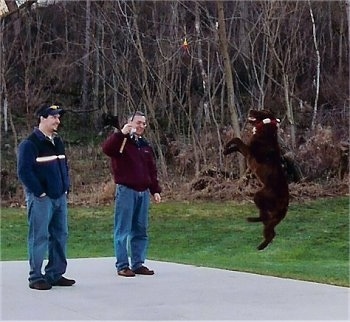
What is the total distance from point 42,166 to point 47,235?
592mm

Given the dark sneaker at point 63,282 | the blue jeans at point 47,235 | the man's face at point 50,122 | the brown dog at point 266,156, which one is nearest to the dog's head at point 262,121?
the brown dog at point 266,156

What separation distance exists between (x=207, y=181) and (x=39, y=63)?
10.3m

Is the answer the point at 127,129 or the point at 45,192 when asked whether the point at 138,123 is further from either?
the point at 45,192

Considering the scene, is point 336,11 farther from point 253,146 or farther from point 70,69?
point 253,146

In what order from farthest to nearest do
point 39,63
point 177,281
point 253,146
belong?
point 39,63 < point 177,281 < point 253,146

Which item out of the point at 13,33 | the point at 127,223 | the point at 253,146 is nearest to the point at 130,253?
the point at 127,223

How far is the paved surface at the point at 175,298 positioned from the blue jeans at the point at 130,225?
0.76 ft

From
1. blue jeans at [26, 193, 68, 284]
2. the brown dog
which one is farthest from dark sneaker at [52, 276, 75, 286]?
the brown dog

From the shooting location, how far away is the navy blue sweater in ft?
22.9

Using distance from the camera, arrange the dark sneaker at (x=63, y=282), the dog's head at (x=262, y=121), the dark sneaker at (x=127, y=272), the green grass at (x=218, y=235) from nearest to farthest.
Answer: the dog's head at (x=262, y=121), the dark sneaker at (x=63, y=282), the dark sneaker at (x=127, y=272), the green grass at (x=218, y=235)

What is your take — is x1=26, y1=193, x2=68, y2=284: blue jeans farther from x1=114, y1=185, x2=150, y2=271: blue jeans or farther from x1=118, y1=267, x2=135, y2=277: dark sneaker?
x1=118, y1=267, x2=135, y2=277: dark sneaker

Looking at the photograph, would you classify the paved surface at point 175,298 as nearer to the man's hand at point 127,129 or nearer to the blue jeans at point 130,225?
the blue jeans at point 130,225

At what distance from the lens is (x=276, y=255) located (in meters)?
13.2

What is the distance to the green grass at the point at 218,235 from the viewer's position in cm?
1271
